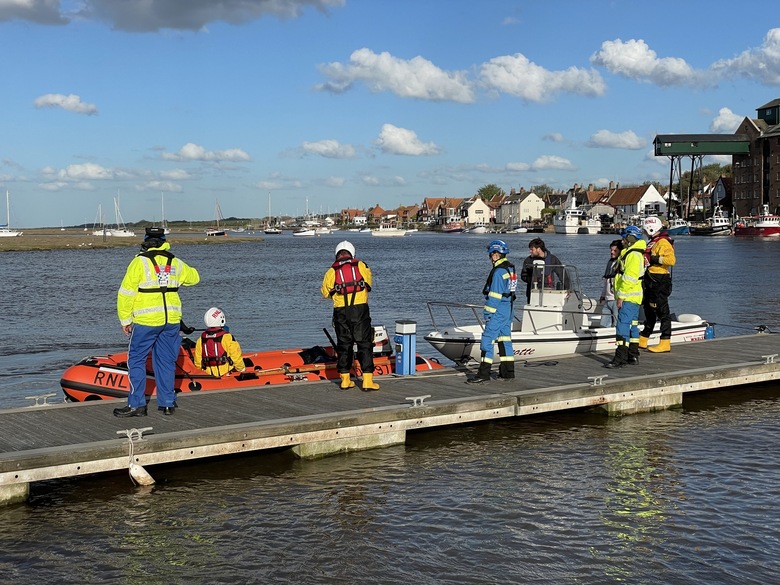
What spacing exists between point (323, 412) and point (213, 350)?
8.44 ft

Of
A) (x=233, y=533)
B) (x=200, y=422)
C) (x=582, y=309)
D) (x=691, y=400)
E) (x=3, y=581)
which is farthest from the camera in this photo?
(x=582, y=309)

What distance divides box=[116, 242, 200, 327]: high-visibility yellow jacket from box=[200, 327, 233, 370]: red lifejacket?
2.24 m

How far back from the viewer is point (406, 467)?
1007cm

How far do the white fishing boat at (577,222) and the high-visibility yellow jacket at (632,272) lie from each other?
443 ft

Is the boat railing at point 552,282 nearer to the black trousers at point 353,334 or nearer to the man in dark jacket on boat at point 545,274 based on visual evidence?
the man in dark jacket on boat at point 545,274

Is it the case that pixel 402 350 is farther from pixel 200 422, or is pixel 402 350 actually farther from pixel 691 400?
pixel 691 400

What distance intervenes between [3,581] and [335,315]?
17.8 ft

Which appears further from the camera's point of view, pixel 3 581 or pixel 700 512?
pixel 700 512

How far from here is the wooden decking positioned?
8734 millimetres

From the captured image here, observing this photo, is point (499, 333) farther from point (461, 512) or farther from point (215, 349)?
point (215, 349)

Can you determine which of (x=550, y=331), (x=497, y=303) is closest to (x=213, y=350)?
(x=497, y=303)

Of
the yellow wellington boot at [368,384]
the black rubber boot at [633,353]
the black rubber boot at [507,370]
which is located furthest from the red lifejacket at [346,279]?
the black rubber boot at [633,353]

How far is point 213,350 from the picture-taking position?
12.2m

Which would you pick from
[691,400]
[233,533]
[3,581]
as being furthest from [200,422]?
[691,400]
